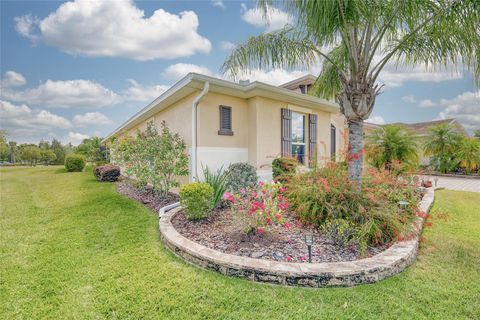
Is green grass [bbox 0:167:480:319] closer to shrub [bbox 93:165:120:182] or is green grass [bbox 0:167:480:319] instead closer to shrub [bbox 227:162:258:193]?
shrub [bbox 227:162:258:193]

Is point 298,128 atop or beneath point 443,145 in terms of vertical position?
atop

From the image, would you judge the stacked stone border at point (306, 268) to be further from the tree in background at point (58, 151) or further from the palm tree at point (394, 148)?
the tree in background at point (58, 151)

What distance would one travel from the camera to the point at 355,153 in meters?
5.10

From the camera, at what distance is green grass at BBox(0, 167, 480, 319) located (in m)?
2.65

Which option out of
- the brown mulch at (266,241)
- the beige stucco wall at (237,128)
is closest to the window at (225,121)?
the beige stucco wall at (237,128)

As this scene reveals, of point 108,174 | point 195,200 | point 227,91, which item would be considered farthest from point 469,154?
point 108,174

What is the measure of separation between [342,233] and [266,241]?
1.34 metres

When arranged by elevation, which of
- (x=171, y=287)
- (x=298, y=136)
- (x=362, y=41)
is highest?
(x=362, y=41)

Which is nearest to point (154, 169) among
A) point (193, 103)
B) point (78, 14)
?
point (193, 103)

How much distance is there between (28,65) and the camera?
33.1ft

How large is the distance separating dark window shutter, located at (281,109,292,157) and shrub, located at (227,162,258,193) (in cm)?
238

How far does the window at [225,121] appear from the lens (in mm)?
8008

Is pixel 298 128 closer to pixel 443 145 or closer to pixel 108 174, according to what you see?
pixel 108 174

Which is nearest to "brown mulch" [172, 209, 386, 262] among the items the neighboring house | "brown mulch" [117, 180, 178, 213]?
"brown mulch" [117, 180, 178, 213]
